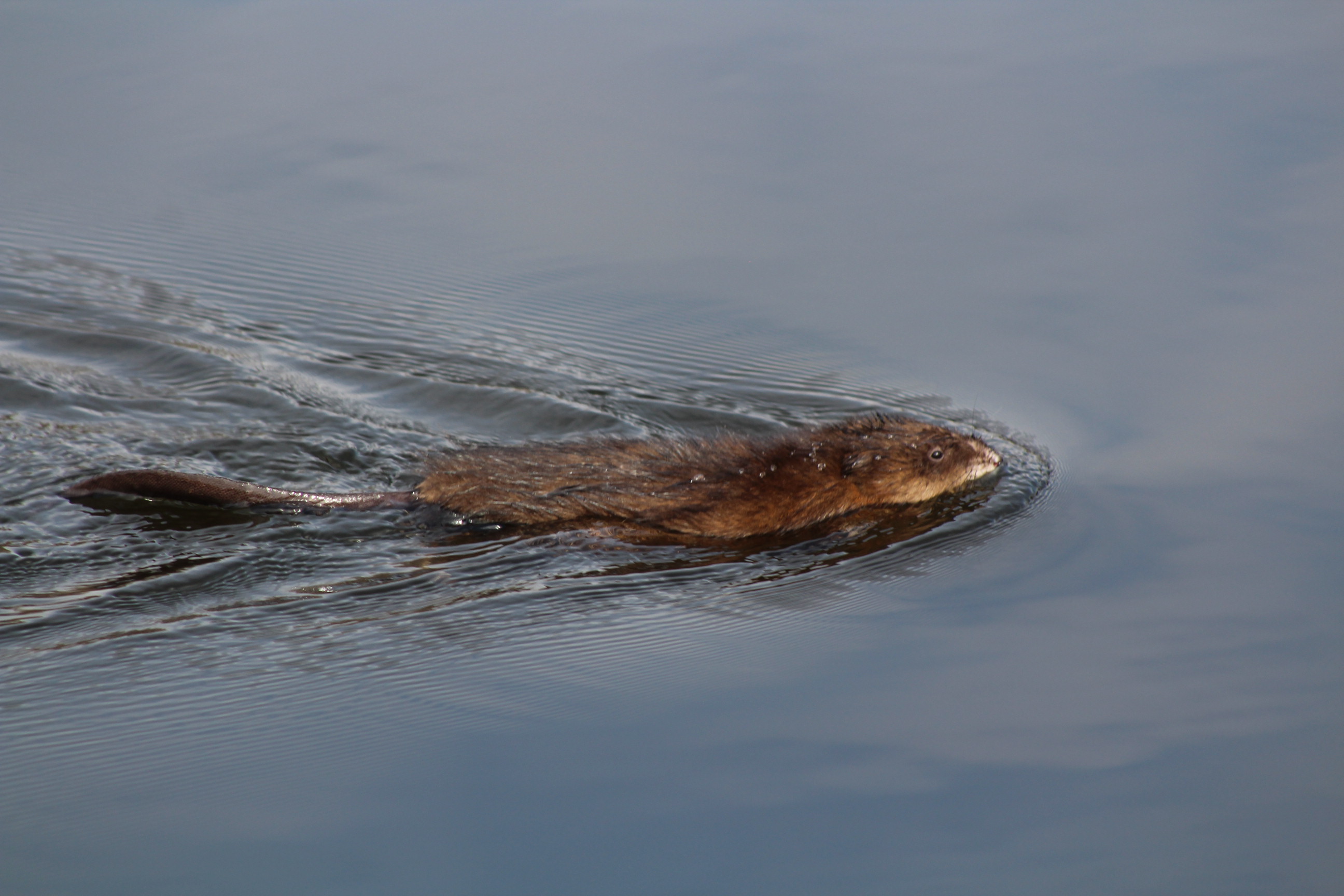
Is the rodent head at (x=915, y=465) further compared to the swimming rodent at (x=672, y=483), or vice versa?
the rodent head at (x=915, y=465)

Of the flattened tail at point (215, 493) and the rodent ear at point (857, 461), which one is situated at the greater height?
the rodent ear at point (857, 461)

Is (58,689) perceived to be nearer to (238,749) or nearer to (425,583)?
(238,749)

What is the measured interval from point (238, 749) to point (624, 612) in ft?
4.74

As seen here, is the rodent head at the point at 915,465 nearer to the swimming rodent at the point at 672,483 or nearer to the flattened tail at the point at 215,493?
the swimming rodent at the point at 672,483

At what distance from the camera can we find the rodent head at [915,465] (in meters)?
5.90

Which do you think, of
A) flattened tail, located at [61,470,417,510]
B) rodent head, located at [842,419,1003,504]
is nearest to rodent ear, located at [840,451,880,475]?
rodent head, located at [842,419,1003,504]

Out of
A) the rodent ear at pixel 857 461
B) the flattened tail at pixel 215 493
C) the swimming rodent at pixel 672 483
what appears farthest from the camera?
the rodent ear at pixel 857 461

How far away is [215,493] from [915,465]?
292 cm

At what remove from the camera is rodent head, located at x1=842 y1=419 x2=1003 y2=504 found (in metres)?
5.90

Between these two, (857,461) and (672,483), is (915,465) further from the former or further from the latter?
(672,483)

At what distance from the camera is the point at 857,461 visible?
5.89m

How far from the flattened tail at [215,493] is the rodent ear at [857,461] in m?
1.85

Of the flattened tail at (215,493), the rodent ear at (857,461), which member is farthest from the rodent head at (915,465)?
the flattened tail at (215,493)

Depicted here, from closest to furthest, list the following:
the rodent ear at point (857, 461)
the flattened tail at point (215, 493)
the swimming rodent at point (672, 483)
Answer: the flattened tail at point (215, 493), the swimming rodent at point (672, 483), the rodent ear at point (857, 461)
